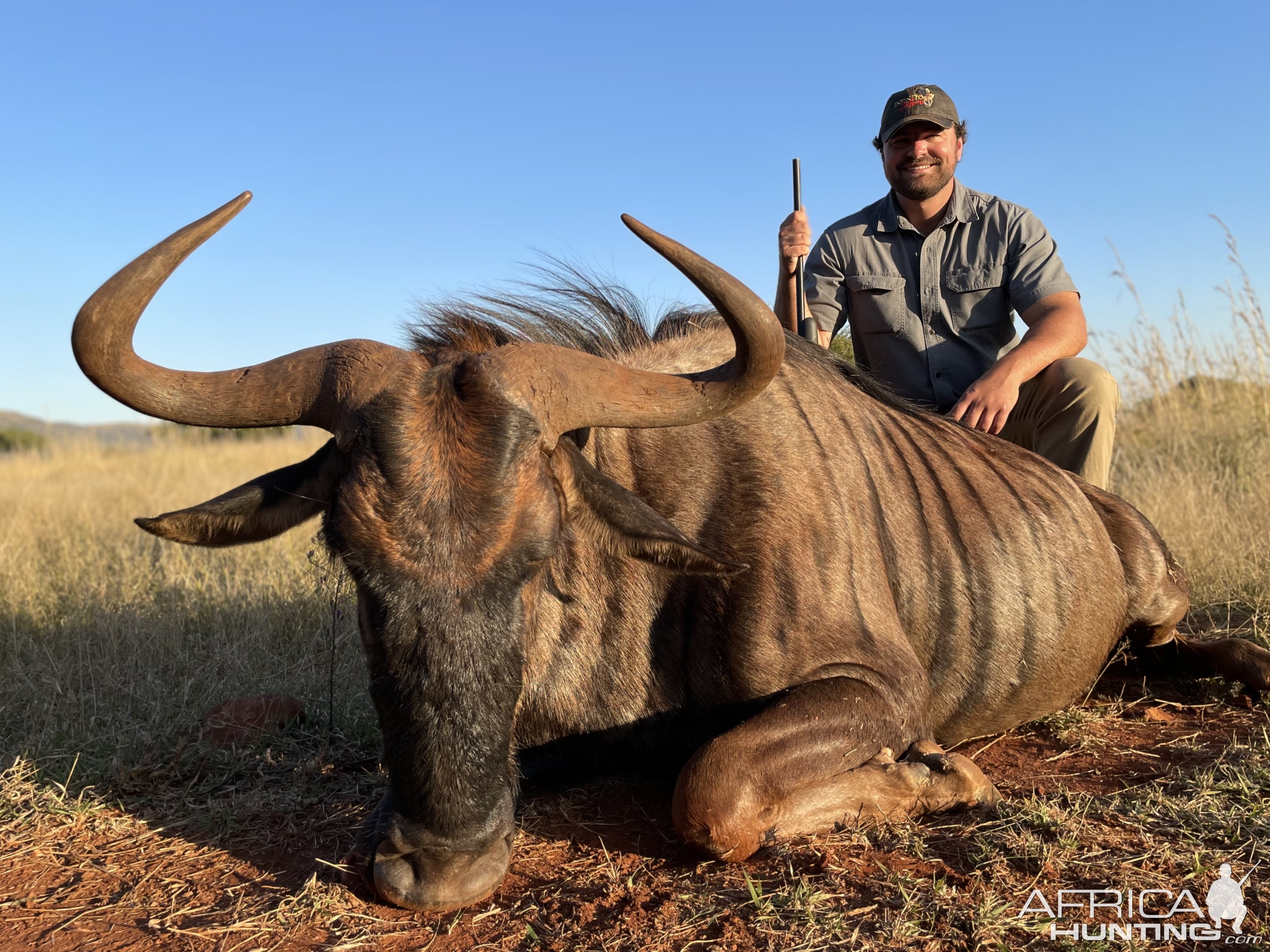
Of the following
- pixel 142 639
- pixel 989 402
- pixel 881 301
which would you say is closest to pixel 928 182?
pixel 881 301

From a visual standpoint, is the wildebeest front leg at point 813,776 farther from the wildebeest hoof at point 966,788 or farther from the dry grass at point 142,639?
the dry grass at point 142,639

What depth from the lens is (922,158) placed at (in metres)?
6.06

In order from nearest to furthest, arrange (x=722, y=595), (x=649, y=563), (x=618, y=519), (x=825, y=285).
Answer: (x=618, y=519), (x=649, y=563), (x=722, y=595), (x=825, y=285)

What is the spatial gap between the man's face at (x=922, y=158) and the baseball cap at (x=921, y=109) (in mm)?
60

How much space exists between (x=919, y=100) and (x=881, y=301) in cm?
119

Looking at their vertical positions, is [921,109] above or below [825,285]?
above

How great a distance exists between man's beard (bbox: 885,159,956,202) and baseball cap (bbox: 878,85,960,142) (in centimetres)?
23

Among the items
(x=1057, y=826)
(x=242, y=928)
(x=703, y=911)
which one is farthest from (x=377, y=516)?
(x=1057, y=826)

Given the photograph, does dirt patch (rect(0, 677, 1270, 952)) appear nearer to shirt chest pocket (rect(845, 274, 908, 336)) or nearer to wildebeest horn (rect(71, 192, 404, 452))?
wildebeest horn (rect(71, 192, 404, 452))

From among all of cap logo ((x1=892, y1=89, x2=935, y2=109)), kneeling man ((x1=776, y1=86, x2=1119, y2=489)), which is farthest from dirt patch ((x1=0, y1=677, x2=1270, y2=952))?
cap logo ((x1=892, y1=89, x2=935, y2=109))

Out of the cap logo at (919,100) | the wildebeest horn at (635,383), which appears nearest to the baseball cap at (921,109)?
the cap logo at (919,100)

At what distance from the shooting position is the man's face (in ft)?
19.9

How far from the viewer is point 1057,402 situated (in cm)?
579

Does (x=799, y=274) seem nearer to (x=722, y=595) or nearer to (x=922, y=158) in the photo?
(x=922, y=158)
